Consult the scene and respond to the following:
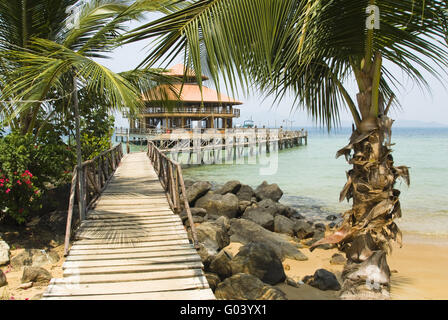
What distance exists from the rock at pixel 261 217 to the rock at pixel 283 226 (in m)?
0.13

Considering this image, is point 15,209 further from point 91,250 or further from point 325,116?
point 325,116

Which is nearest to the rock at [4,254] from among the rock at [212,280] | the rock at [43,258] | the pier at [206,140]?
the rock at [43,258]

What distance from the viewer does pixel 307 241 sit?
9484 mm

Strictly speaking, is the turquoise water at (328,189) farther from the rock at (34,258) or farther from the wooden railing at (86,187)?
the rock at (34,258)

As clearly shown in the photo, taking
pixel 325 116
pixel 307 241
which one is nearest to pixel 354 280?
pixel 325 116

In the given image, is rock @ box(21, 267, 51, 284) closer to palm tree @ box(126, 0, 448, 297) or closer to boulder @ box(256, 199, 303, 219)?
palm tree @ box(126, 0, 448, 297)

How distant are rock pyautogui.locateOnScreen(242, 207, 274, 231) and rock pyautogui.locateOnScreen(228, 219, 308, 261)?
1048 mm

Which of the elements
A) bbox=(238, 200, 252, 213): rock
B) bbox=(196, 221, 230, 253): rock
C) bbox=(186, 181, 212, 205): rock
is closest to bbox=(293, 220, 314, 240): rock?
bbox=(238, 200, 252, 213): rock

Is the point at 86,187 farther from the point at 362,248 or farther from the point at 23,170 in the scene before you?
the point at 362,248

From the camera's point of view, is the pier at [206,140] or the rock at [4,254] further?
the pier at [206,140]

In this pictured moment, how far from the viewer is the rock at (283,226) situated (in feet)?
33.1

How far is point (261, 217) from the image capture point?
34.8 ft

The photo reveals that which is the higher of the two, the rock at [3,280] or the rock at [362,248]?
the rock at [362,248]

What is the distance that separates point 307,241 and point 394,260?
2.15 meters
